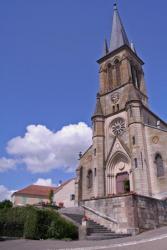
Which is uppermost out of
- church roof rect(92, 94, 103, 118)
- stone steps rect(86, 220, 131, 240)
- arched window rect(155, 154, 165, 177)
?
church roof rect(92, 94, 103, 118)

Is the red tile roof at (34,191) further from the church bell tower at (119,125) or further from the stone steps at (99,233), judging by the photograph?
the stone steps at (99,233)

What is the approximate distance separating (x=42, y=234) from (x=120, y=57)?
90.7 ft

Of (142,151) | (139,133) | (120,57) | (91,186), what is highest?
(120,57)

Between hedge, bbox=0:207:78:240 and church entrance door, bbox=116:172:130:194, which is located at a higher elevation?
church entrance door, bbox=116:172:130:194

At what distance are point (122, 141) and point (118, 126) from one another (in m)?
2.26

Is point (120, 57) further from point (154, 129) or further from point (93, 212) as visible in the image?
point (93, 212)

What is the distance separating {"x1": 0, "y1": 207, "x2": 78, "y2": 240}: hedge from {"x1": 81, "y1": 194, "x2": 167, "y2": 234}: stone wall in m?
2.64

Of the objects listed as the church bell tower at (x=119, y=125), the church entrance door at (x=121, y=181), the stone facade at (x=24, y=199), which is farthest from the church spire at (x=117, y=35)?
the stone facade at (x=24, y=199)

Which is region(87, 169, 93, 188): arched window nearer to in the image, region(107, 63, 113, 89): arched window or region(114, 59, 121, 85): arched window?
region(107, 63, 113, 89): arched window

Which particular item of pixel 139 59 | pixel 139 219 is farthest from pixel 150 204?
pixel 139 59

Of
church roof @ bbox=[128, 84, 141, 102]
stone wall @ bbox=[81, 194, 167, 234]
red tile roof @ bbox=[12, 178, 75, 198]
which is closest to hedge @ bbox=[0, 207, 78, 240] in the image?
stone wall @ bbox=[81, 194, 167, 234]

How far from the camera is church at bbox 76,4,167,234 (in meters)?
24.5

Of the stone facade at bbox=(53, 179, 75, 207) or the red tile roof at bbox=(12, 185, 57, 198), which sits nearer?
the stone facade at bbox=(53, 179, 75, 207)

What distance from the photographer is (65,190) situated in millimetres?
37688
